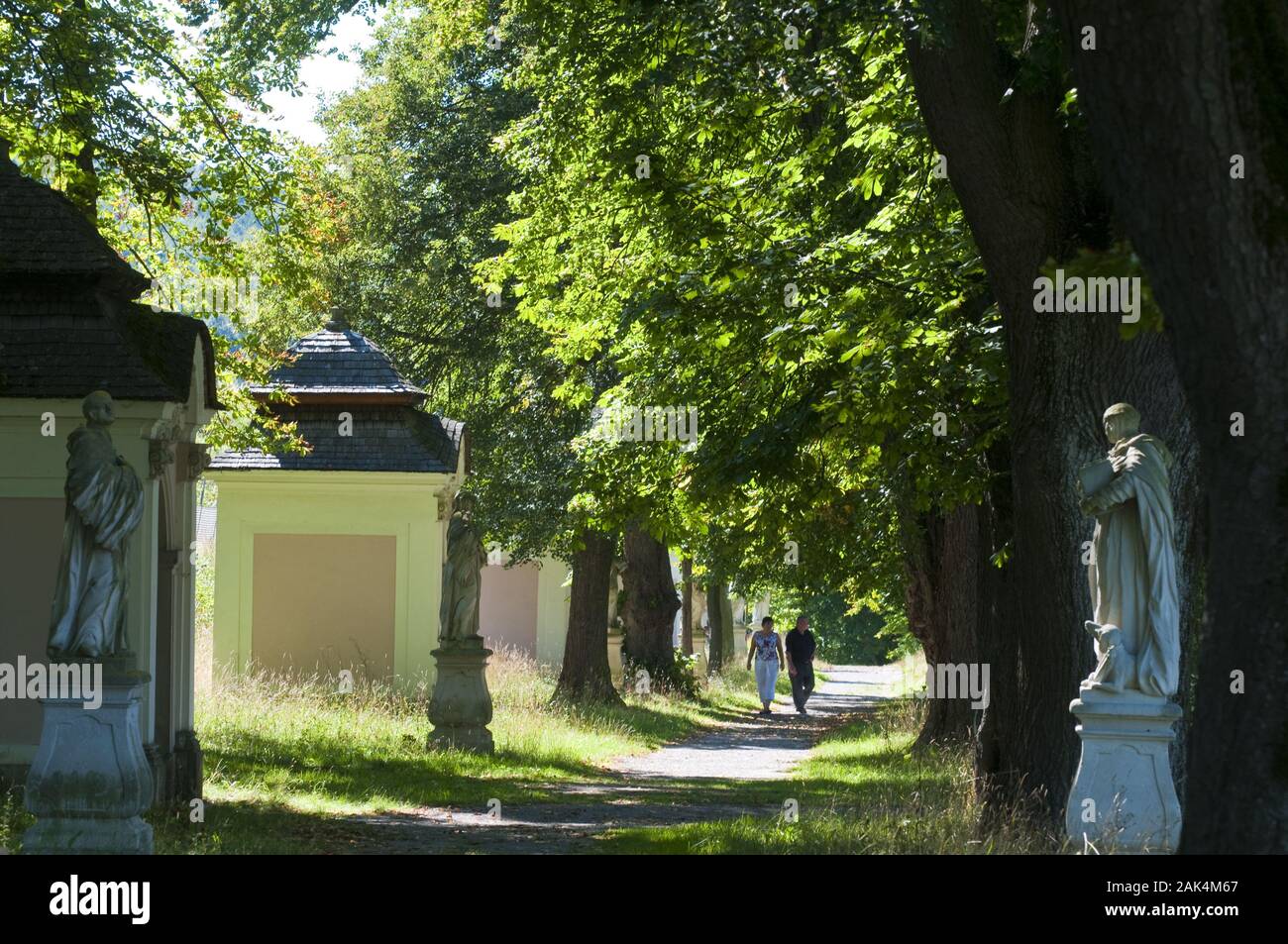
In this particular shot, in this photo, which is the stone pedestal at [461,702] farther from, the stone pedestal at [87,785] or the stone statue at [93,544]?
the stone pedestal at [87,785]

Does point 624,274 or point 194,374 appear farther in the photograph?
point 624,274

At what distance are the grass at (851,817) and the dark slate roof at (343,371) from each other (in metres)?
10.0

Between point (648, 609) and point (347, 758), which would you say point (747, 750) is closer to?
point (347, 758)

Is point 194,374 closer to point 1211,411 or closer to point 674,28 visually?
point 674,28

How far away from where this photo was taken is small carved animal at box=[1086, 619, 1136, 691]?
28.8ft

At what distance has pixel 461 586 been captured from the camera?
19.4 m

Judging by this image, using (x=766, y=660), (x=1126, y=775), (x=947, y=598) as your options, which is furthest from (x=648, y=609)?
(x=1126, y=775)

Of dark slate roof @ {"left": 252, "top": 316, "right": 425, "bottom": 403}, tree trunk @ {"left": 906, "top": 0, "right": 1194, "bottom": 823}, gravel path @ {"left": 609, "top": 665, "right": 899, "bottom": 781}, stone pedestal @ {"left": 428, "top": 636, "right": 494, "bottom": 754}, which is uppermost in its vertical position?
dark slate roof @ {"left": 252, "top": 316, "right": 425, "bottom": 403}

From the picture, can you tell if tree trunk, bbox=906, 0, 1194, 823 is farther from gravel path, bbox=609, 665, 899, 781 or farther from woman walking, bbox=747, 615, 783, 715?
woman walking, bbox=747, 615, 783, 715

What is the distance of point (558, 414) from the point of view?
2661 centimetres

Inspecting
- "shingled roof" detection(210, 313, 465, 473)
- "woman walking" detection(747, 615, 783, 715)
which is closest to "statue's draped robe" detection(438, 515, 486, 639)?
"shingled roof" detection(210, 313, 465, 473)

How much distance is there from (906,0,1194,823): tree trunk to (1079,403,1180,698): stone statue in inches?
52.1
